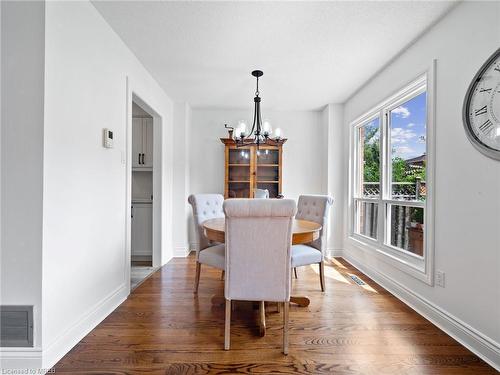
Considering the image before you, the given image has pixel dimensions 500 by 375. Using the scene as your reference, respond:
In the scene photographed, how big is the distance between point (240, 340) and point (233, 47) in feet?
7.95

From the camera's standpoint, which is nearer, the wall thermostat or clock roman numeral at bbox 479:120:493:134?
clock roman numeral at bbox 479:120:493:134

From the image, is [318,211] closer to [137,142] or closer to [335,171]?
[335,171]

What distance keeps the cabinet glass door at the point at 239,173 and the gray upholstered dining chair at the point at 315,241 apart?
3.77ft

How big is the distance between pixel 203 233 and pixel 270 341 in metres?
1.15

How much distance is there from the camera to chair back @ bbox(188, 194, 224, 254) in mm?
2418

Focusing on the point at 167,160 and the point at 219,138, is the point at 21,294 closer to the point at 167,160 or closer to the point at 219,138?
the point at 167,160

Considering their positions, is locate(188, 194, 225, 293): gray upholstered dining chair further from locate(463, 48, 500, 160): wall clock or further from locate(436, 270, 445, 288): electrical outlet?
locate(463, 48, 500, 160): wall clock

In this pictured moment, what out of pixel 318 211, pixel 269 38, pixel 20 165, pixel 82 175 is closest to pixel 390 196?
pixel 318 211

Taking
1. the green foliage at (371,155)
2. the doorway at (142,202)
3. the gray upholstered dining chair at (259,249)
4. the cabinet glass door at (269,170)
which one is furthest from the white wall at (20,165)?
the green foliage at (371,155)

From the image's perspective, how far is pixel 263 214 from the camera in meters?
1.42

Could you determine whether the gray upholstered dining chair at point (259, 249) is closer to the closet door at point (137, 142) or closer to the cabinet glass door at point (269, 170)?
the cabinet glass door at point (269, 170)

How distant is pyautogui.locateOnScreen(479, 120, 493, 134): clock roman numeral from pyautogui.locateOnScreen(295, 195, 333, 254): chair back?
1.31 meters

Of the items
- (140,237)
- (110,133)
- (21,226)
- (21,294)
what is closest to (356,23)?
(110,133)

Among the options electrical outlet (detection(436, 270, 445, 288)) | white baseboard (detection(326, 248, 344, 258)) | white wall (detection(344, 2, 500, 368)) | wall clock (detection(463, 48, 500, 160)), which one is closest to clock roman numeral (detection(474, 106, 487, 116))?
wall clock (detection(463, 48, 500, 160))
